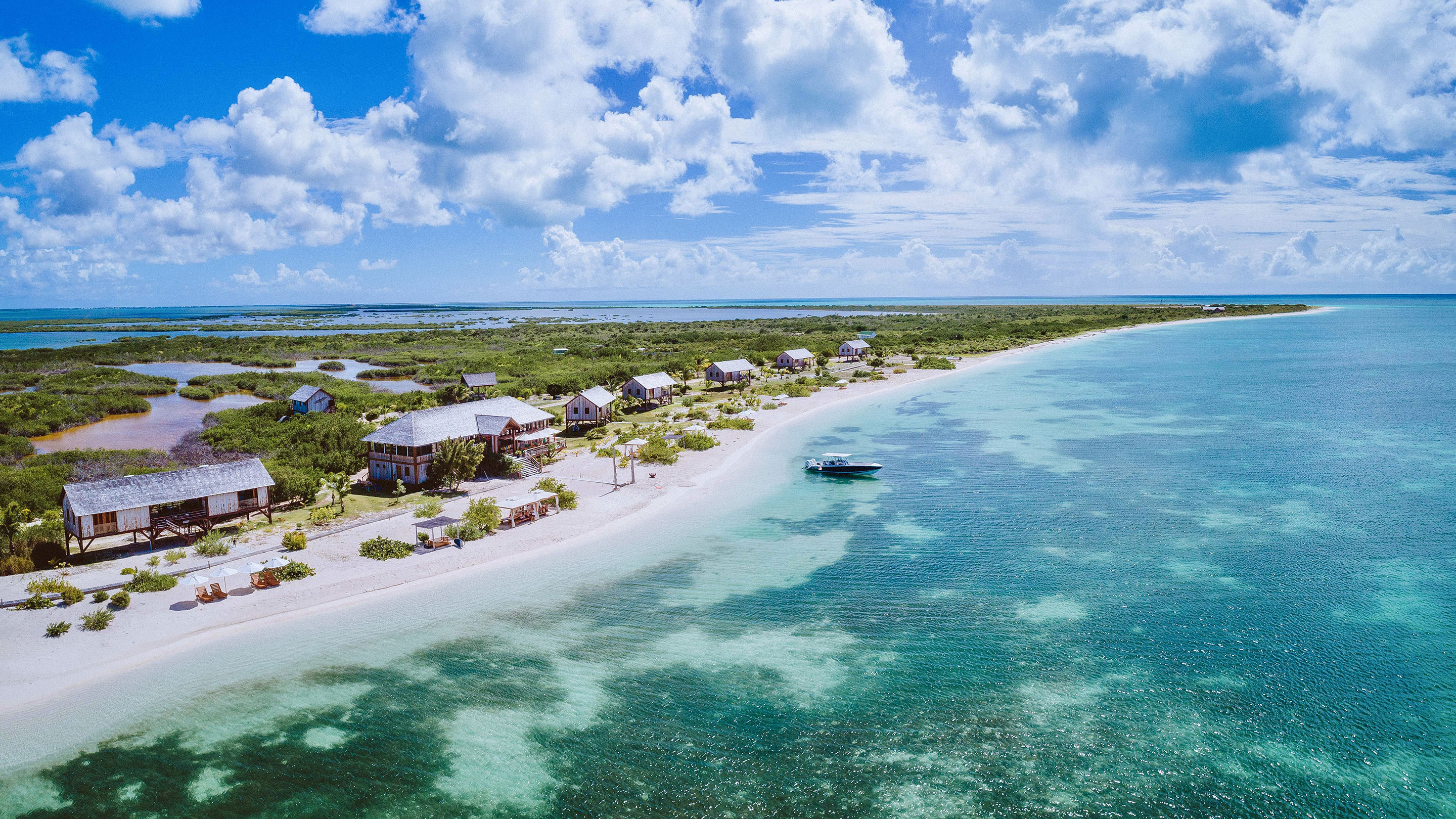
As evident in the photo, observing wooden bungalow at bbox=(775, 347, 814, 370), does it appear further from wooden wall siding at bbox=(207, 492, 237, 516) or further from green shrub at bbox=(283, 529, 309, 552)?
green shrub at bbox=(283, 529, 309, 552)

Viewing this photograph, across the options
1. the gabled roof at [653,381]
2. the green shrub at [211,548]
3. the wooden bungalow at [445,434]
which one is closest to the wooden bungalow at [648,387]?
the gabled roof at [653,381]

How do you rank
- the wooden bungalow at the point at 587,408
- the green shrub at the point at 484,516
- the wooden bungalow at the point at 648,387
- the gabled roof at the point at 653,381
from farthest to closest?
the wooden bungalow at the point at 648,387 → the gabled roof at the point at 653,381 → the wooden bungalow at the point at 587,408 → the green shrub at the point at 484,516

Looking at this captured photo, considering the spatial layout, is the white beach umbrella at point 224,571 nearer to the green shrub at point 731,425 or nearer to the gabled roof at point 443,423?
the gabled roof at point 443,423

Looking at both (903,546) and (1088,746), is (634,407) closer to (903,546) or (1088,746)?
(903,546)

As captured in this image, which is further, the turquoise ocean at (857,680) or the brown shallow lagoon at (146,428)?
the brown shallow lagoon at (146,428)

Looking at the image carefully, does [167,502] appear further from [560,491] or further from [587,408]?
[587,408]

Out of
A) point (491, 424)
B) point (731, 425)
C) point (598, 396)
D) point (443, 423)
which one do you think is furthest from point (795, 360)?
point (443, 423)

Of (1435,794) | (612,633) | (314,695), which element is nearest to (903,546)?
(612,633)
